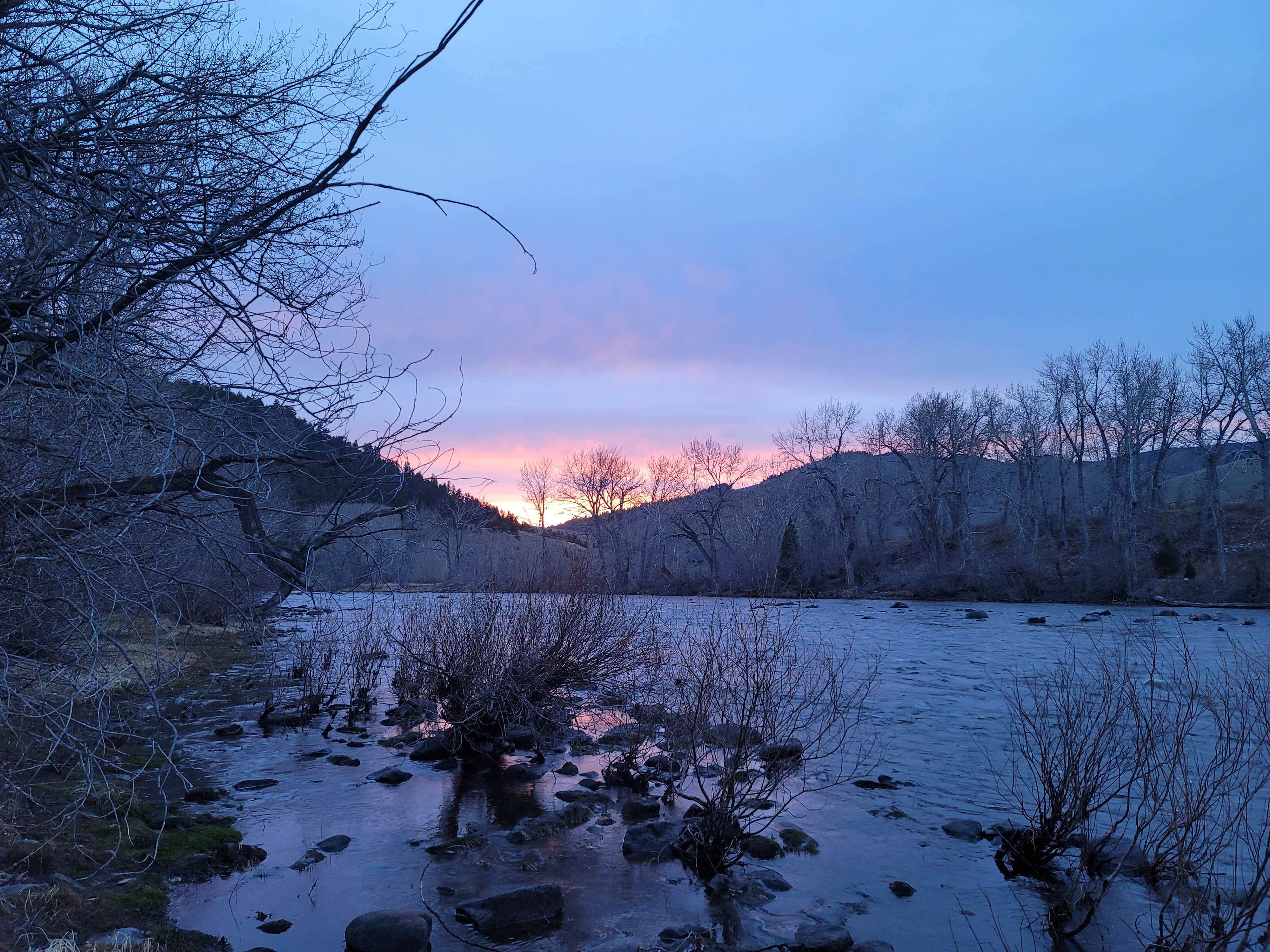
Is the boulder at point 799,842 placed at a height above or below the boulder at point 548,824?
below

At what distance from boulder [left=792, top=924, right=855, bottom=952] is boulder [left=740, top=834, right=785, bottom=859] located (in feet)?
5.85

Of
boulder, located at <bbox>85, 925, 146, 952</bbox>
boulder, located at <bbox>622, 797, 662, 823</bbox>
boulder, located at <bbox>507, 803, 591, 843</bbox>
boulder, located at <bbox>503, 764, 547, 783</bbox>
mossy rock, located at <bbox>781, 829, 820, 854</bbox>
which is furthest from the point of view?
boulder, located at <bbox>503, 764, 547, 783</bbox>

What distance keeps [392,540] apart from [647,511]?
197 feet

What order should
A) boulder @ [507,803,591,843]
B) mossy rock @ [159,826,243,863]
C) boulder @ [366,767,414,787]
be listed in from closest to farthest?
mossy rock @ [159,826,243,863] → boulder @ [507,803,591,843] → boulder @ [366,767,414,787]

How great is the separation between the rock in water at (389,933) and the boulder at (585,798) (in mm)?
3707

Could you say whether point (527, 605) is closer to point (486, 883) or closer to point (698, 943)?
point (486, 883)

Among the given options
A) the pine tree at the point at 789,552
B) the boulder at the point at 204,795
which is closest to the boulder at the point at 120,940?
the boulder at the point at 204,795

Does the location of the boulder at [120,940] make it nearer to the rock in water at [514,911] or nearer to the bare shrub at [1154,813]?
the rock in water at [514,911]

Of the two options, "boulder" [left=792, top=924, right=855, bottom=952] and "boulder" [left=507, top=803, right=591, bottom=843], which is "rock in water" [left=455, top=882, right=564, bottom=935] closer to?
"boulder" [left=507, top=803, right=591, bottom=843]

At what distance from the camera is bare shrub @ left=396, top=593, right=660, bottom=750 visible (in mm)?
11852

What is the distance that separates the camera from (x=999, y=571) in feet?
148

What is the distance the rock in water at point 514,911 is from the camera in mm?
6637

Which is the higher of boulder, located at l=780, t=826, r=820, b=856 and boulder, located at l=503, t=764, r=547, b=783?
boulder, located at l=503, t=764, r=547, b=783

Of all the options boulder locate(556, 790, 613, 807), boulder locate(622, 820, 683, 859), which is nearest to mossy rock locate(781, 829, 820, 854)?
boulder locate(622, 820, 683, 859)
